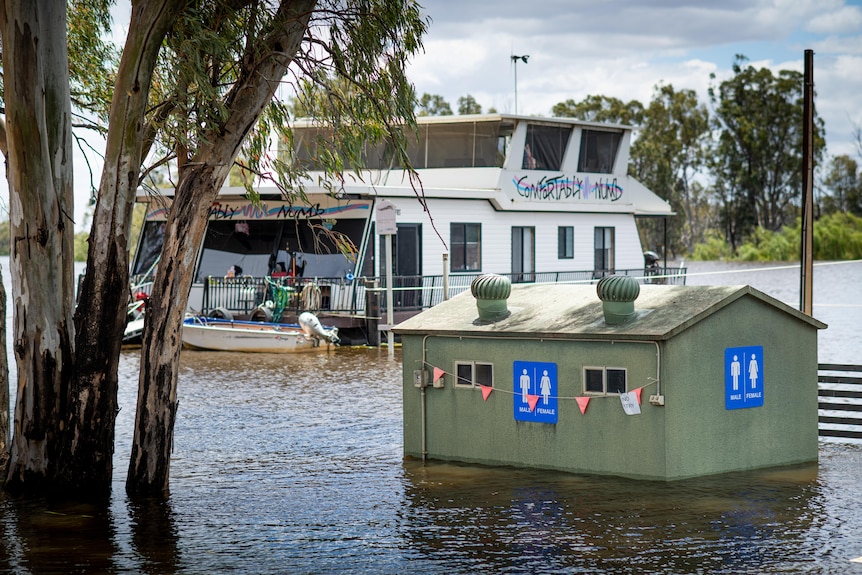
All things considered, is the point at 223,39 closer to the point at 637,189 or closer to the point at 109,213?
the point at 109,213

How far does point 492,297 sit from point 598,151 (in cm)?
2496

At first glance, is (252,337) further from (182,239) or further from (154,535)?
(154,535)

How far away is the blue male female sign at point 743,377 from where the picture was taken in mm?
11352

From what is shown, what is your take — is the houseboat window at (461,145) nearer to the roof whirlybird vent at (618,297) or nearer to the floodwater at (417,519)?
the floodwater at (417,519)

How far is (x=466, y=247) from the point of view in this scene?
31.6 meters

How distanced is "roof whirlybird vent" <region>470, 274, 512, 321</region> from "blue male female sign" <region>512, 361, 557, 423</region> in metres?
0.71

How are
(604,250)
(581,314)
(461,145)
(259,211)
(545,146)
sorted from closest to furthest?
1. (581,314)
2. (259,211)
3. (461,145)
4. (545,146)
5. (604,250)

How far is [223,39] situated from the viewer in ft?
37.7

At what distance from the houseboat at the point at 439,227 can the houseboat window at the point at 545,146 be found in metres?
0.04

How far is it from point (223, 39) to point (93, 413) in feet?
12.0

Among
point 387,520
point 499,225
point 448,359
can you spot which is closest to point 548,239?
point 499,225

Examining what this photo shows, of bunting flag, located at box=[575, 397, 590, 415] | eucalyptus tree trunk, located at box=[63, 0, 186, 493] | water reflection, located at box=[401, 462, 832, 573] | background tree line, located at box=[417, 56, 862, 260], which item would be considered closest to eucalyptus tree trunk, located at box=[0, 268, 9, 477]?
eucalyptus tree trunk, located at box=[63, 0, 186, 493]

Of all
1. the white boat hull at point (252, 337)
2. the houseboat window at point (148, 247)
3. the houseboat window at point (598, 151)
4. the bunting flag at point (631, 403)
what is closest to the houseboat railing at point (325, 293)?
the white boat hull at point (252, 337)

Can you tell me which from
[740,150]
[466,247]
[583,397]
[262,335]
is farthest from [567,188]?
[740,150]
